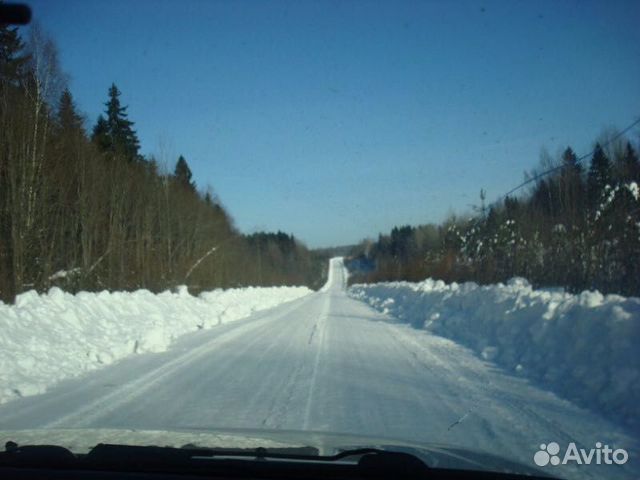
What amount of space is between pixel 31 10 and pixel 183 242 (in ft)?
129

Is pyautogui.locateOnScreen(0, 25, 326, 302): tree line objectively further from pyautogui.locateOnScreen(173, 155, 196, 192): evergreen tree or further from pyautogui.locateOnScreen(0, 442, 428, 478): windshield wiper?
pyautogui.locateOnScreen(0, 442, 428, 478): windshield wiper

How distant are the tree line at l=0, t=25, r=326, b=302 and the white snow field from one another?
10.0m

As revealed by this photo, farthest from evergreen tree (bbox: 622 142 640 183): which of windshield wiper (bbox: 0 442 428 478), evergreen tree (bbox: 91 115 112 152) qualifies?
evergreen tree (bbox: 91 115 112 152)

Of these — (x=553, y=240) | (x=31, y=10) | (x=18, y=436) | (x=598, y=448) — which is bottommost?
(x=598, y=448)

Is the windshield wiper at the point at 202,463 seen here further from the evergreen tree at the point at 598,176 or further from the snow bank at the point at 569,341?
the evergreen tree at the point at 598,176

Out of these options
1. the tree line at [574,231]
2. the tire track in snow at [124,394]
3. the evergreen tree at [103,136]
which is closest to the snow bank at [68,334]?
the tire track in snow at [124,394]

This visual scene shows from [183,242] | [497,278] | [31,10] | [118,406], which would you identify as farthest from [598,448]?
[183,242]

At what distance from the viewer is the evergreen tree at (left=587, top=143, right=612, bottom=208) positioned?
825 inches

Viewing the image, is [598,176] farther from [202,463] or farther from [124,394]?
[202,463]

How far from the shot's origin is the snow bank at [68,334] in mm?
10219

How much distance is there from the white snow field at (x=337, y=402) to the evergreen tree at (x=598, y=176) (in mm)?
11351

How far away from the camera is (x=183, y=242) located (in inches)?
1730

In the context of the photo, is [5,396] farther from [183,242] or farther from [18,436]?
[183,242]

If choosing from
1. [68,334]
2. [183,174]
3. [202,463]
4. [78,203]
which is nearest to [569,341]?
[202,463]
